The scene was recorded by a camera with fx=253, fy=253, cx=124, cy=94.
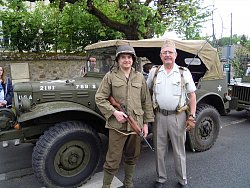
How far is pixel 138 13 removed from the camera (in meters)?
7.87

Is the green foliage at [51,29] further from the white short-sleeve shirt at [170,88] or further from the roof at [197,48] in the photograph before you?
the white short-sleeve shirt at [170,88]

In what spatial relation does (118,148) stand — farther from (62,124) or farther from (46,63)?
(46,63)

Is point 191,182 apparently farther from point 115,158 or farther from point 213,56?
point 213,56

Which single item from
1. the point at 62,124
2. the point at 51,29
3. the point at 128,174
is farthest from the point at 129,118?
the point at 51,29

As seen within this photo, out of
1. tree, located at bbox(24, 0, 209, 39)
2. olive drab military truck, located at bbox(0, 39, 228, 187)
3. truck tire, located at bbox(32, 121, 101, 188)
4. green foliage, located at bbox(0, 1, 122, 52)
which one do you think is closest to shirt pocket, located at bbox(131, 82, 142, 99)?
Result: olive drab military truck, located at bbox(0, 39, 228, 187)

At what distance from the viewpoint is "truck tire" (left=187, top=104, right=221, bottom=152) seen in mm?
4426

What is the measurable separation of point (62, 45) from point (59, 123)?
6708mm

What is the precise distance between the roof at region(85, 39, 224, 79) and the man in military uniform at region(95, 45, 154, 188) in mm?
1137

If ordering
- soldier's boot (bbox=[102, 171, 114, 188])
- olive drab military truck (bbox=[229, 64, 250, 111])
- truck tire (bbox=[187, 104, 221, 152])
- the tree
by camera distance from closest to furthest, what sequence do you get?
soldier's boot (bbox=[102, 171, 114, 188]) < truck tire (bbox=[187, 104, 221, 152]) < olive drab military truck (bbox=[229, 64, 250, 111]) < the tree

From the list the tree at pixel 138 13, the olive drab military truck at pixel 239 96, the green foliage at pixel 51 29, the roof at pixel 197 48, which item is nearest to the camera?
the roof at pixel 197 48

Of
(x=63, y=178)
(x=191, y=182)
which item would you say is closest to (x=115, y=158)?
(x=63, y=178)

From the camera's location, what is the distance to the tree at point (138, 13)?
26.0 ft

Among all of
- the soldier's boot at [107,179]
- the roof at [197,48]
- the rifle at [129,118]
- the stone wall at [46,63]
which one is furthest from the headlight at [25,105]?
the stone wall at [46,63]

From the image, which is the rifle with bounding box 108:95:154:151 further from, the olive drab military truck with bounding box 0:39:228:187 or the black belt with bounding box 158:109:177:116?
the olive drab military truck with bounding box 0:39:228:187
